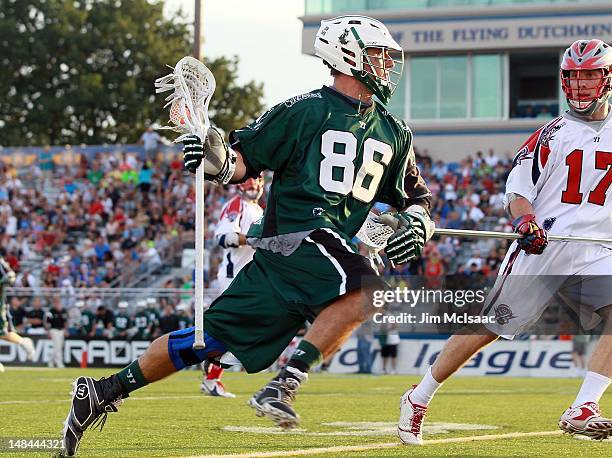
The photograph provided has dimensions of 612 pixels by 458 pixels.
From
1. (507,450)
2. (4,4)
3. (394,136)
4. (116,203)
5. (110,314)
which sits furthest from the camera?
(4,4)

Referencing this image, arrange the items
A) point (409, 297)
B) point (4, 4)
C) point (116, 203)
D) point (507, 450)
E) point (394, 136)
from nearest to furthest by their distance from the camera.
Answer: point (394, 136)
point (507, 450)
point (409, 297)
point (116, 203)
point (4, 4)

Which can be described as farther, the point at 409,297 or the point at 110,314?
the point at 110,314

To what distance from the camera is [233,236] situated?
36.9ft

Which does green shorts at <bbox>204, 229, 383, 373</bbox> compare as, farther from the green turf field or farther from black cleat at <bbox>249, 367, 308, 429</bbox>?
the green turf field

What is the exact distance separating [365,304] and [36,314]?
15663mm

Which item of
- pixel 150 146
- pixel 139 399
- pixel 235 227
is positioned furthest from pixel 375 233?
pixel 150 146

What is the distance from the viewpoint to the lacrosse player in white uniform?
→ 21.3 ft

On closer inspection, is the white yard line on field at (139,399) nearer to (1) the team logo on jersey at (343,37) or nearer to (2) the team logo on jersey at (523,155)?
(2) the team logo on jersey at (523,155)

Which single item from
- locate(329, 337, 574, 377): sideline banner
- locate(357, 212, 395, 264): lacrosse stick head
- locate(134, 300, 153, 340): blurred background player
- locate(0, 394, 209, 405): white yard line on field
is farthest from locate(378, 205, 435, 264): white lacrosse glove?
locate(134, 300, 153, 340): blurred background player

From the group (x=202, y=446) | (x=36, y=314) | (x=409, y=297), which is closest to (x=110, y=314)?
(x=36, y=314)

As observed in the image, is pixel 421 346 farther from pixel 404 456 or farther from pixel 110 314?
pixel 404 456

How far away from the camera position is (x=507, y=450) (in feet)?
20.7

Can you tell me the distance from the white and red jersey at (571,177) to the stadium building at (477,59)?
2214 centimetres

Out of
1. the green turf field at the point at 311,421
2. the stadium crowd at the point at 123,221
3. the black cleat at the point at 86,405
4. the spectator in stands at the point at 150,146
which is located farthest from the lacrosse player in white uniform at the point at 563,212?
the spectator in stands at the point at 150,146
